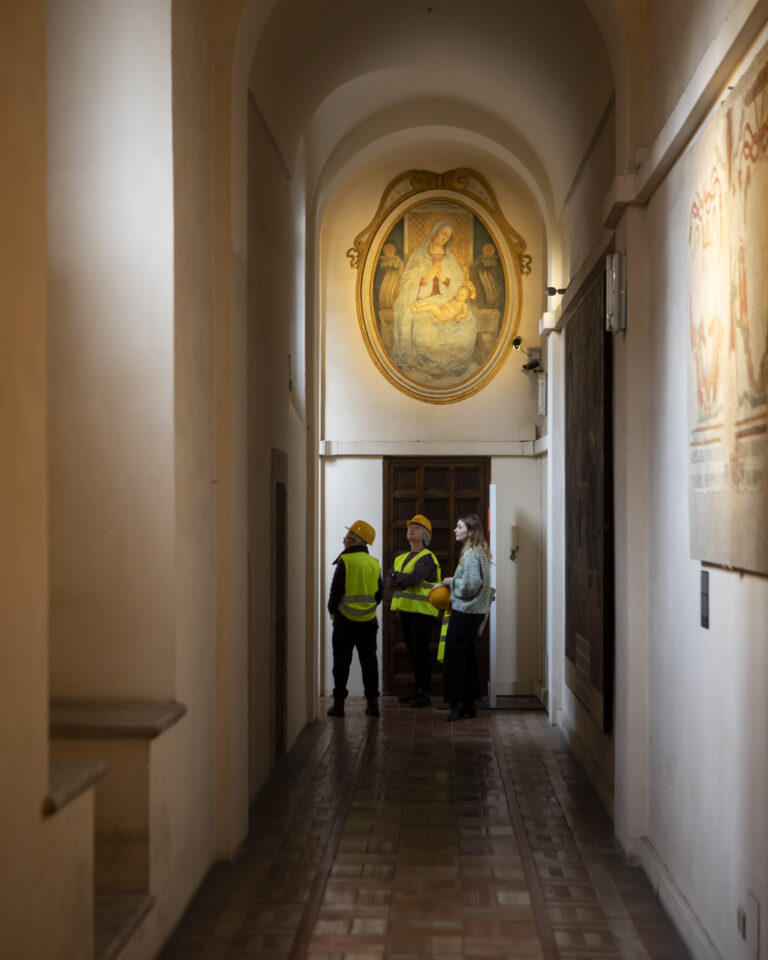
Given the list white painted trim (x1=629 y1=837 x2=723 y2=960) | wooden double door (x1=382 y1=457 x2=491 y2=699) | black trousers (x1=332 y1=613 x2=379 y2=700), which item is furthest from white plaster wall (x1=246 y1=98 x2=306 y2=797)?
white painted trim (x1=629 y1=837 x2=723 y2=960)

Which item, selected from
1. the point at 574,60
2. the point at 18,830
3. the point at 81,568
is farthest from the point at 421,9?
the point at 18,830

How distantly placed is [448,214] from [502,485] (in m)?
3.34

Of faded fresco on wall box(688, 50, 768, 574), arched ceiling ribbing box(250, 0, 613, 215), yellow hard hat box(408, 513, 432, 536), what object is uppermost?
arched ceiling ribbing box(250, 0, 613, 215)

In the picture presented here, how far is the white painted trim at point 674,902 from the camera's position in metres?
4.63

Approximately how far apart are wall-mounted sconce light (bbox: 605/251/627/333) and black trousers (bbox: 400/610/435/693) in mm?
5881

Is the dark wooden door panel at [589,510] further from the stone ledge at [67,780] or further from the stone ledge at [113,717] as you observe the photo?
the stone ledge at [67,780]

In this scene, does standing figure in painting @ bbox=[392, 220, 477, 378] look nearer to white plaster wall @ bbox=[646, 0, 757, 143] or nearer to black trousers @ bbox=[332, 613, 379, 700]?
black trousers @ bbox=[332, 613, 379, 700]

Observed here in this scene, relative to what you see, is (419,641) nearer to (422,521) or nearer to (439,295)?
(422,521)

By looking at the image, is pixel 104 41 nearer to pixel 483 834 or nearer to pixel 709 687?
pixel 709 687

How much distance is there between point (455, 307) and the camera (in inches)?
520

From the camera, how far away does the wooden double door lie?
12.9 meters

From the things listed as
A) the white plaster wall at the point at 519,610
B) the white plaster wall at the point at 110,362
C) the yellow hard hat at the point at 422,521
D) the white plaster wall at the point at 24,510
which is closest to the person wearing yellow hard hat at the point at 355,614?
the yellow hard hat at the point at 422,521

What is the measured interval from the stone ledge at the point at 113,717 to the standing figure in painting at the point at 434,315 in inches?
333

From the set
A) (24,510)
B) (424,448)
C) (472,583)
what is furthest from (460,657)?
(24,510)
